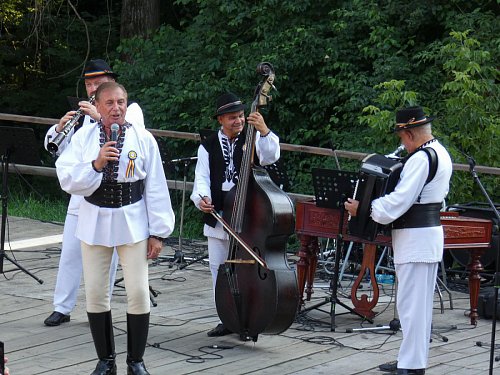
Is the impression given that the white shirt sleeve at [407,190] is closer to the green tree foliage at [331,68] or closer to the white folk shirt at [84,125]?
the white folk shirt at [84,125]

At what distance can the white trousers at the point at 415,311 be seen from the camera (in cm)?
573

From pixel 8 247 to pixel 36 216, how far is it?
2.16 meters

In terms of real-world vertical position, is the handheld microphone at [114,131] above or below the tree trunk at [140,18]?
below

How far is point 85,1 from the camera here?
17.5 meters

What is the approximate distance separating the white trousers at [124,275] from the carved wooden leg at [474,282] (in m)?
2.68

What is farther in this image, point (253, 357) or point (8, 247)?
point (8, 247)

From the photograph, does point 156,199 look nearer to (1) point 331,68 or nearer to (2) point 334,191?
(2) point 334,191

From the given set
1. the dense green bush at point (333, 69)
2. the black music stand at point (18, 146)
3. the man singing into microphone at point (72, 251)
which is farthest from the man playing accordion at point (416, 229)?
the dense green bush at point (333, 69)

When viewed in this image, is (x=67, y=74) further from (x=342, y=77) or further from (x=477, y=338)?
(x=477, y=338)

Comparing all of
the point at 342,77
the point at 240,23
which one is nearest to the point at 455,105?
the point at 342,77

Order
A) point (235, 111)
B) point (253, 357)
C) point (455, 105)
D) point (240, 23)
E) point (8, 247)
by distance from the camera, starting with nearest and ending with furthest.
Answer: point (253, 357)
point (235, 111)
point (8, 247)
point (455, 105)
point (240, 23)

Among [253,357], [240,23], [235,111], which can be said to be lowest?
[253,357]

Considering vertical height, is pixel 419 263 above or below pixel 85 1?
below

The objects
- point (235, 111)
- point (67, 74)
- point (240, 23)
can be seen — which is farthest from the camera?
point (67, 74)
